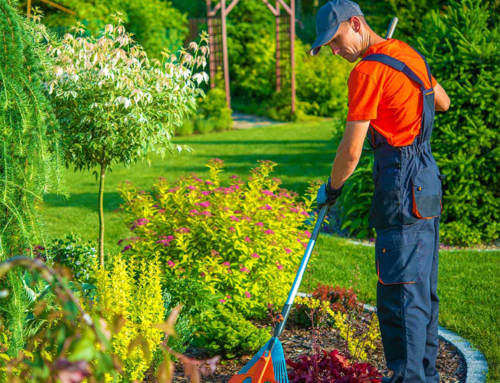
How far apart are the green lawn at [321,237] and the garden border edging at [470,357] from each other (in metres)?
0.05

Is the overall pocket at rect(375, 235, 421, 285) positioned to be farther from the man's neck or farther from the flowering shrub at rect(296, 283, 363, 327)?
the flowering shrub at rect(296, 283, 363, 327)

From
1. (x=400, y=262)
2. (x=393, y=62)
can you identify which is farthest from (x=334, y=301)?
(x=393, y=62)

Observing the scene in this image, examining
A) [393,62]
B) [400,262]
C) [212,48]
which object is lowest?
[400,262]

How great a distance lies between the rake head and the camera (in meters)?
3.00

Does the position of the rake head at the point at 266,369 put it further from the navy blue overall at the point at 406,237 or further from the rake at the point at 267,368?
the navy blue overall at the point at 406,237

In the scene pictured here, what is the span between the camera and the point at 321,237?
654 centimetres

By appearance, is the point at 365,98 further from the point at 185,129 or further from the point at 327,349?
the point at 185,129

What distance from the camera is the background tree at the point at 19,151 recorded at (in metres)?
3.07

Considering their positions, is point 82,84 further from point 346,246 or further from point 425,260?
point 346,246

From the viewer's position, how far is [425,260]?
2959mm

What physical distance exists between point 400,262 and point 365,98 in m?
0.82

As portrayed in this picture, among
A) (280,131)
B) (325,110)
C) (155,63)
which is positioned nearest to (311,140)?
(280,131)

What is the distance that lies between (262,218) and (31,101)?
1.87 meters

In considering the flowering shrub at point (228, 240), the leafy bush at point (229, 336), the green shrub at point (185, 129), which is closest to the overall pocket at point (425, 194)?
the leafy bush at point (229, 336)
